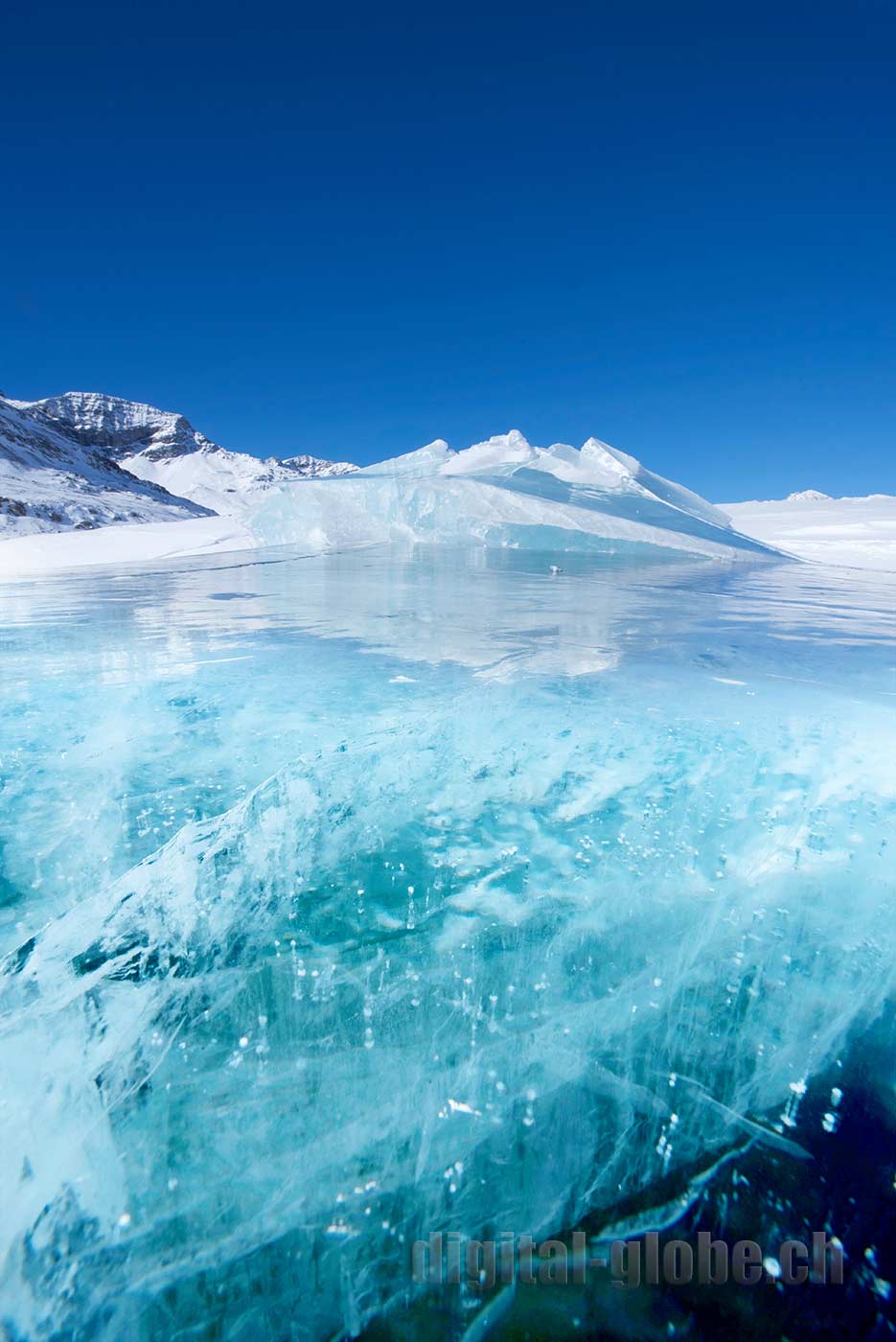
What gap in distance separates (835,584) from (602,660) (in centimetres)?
801

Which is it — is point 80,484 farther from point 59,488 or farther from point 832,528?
point 832,528

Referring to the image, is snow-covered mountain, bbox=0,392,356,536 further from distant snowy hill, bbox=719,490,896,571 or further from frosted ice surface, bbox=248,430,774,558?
distant snowy hill, bbox=719,490,896,571

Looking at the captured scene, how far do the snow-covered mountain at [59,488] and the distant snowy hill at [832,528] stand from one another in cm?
4283

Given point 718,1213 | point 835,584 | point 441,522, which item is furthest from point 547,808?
point 441,522

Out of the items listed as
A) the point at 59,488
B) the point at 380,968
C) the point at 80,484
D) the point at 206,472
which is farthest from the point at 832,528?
the point at 206,472

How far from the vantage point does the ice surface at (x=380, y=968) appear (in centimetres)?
131

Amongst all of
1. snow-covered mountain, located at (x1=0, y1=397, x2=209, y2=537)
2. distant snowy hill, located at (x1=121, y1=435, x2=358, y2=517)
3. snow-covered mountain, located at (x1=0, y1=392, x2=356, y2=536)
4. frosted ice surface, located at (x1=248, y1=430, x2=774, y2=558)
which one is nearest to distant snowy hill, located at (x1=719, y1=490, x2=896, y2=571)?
frosted ice surface, located at (x1=248, y1=430, x2=774, y2=558)

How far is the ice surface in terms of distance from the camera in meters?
1.31

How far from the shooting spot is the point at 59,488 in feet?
210

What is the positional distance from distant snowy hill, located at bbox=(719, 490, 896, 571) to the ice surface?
557 inches

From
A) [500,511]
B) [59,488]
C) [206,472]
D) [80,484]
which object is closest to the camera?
[500,511]

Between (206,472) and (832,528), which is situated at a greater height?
(206,472)

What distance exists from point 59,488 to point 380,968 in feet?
247

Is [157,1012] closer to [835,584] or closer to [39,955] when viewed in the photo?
[39,955]
